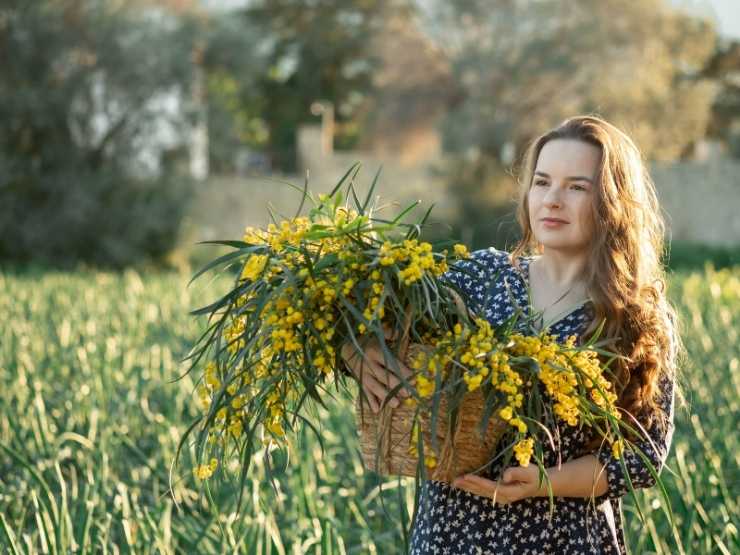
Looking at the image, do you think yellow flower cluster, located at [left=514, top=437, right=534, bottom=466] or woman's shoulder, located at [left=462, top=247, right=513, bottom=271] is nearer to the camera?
yellow flower cluster, located at [left=514, top=437, right=534, bottom=466]

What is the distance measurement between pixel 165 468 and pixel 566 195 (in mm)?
2022

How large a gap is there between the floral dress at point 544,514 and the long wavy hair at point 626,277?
0.15ft

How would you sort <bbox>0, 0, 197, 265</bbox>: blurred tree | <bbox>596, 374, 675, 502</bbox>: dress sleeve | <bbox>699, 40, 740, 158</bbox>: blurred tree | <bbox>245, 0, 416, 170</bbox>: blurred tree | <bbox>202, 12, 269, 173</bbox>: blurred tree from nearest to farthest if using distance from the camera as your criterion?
<bbox>596, 374, 675, 502</bbox>: dress sleeve, <bbox>0, 0, 197, 265</bbox>: blurred tree, <bbox>202, 12, 269, 173</bbox>: blurred tree, <bbox>245, 0, 416, 170</bbox>: blurred tree, <bbox>699, 40, 740, 158</bbox>: blurred tree

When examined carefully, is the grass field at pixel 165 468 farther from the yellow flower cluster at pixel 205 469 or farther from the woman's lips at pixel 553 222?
the woman's lips at pixel 553 222

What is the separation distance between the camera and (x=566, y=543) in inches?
74.0

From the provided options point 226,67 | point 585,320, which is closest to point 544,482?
point 585,320

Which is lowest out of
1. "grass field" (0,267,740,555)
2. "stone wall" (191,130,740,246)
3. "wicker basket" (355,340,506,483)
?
"stone wall" (191,130,740,246)

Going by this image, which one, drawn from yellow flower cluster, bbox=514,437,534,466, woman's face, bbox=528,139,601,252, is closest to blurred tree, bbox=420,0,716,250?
woman's face, bbox=528,139,601,252

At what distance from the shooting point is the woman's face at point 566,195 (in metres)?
1.89

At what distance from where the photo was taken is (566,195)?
1894 mm

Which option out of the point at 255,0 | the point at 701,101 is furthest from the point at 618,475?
the point at 255,0

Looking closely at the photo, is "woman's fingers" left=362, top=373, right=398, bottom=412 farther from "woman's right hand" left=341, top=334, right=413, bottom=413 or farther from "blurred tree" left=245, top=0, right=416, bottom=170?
"blurred tree" left=245, top=0, right=416, bottom=170

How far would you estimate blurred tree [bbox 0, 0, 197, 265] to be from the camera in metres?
16.2

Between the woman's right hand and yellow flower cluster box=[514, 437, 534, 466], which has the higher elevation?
the woman's right hand
